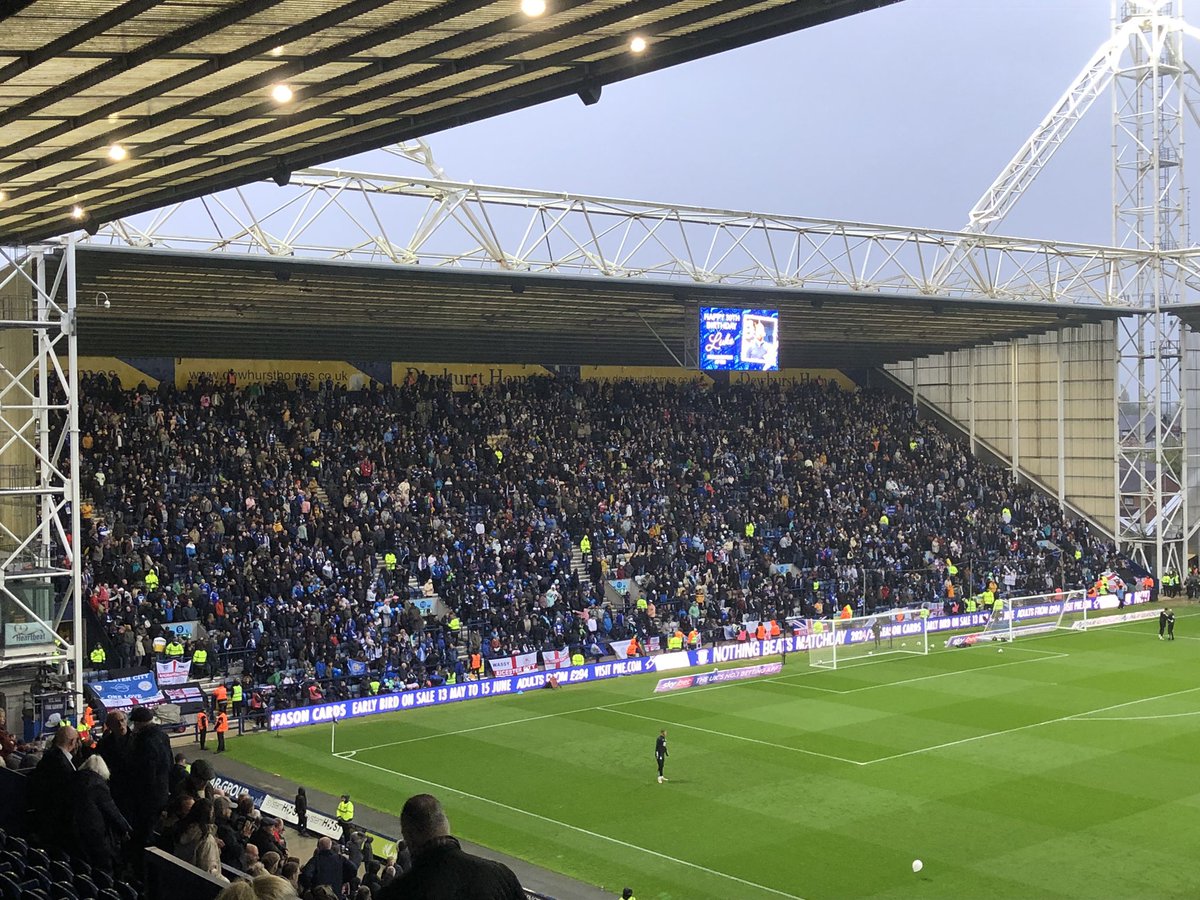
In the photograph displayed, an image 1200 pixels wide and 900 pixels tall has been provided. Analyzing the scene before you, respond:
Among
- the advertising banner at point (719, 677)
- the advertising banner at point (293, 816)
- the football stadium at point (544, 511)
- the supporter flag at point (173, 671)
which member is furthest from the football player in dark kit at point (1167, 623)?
the advertising banner at point (293, 816)

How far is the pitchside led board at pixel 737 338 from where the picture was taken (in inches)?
1578

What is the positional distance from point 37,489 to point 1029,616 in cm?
3417

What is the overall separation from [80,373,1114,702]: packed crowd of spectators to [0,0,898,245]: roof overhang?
18.6m

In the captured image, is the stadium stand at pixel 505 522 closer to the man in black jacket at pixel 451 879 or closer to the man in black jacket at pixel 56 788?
the man in black jacket at pixel 56 788

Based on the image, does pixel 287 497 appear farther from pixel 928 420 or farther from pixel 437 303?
pixel 928 420

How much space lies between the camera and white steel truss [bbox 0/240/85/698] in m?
25.7

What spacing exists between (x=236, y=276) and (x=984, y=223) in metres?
34.2

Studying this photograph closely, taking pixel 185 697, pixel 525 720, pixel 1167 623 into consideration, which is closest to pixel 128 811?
pixel 185 697

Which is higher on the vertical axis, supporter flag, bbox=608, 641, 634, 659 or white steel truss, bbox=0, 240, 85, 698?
white steel truss, bbox=0, 240, 85, 698

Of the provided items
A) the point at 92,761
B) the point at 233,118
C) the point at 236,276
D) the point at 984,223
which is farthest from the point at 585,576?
the point at 92,761

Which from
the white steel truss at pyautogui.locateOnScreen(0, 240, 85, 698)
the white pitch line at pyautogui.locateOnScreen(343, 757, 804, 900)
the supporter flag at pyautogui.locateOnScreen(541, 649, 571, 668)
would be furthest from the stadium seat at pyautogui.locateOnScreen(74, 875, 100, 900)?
the supporter flag at pyautogui.locateOnScreen(541, 649, 571, 668)

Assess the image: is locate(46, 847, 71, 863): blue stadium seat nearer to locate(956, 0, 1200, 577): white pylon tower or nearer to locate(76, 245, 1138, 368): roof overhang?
locate(76, 245, 1138, 368): roof overhang

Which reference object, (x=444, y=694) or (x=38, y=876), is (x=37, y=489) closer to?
(x=444, y=694)

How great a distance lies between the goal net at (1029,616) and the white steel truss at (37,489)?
90.7ft
